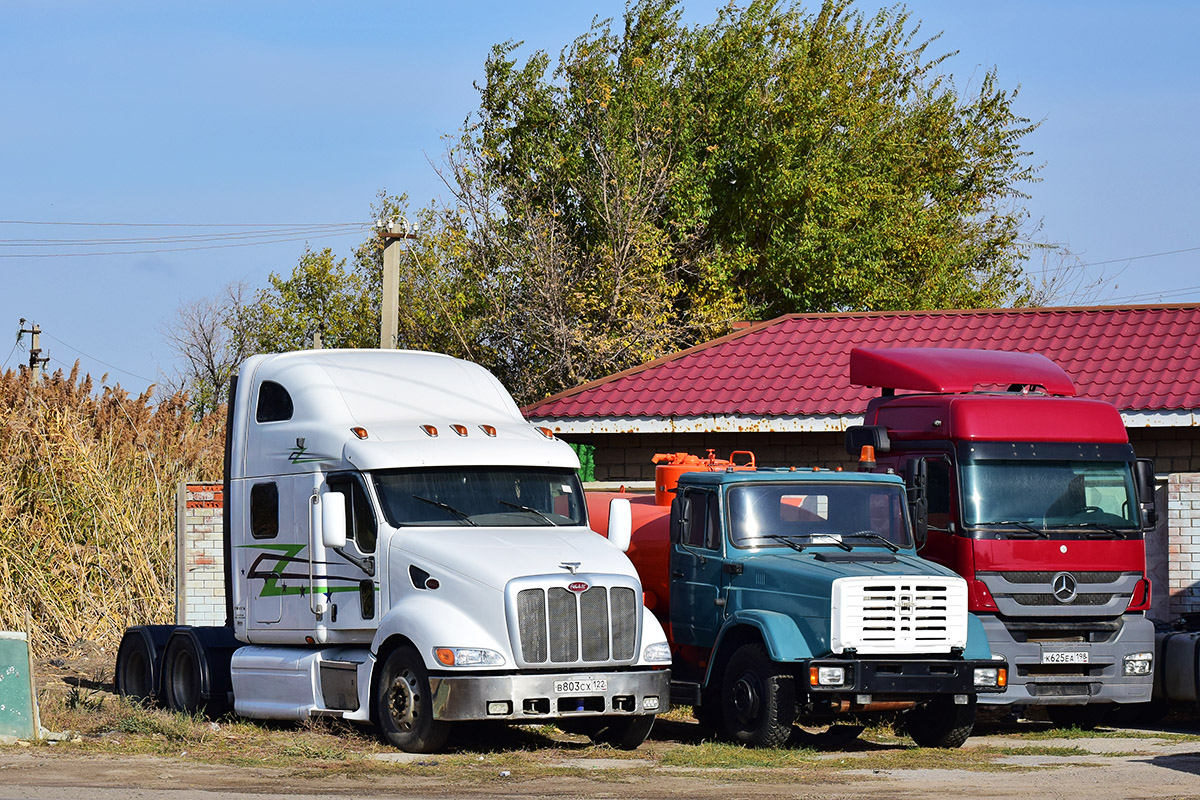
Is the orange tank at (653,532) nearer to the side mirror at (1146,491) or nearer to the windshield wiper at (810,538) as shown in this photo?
the windshield wiper at (810,538)

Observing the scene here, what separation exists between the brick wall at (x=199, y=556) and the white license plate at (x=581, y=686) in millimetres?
7798

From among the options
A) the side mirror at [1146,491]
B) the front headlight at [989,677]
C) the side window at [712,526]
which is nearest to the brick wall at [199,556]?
the side window at [712,526]

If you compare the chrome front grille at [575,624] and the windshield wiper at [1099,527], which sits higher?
the windshield wiper at [1099,527]

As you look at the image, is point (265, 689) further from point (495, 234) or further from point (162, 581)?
point (495, 234)

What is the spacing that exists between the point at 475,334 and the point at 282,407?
19.4 meters

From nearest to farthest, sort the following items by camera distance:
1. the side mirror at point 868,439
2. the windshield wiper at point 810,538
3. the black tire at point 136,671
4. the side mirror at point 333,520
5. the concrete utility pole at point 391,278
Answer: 1. the side mirror at point 333,520
2. the windshield wiper at point 810,538
3. the side mirror at point 868,439
4. the black tire at point 136,671
5. the concrete utility pole at point 391,278

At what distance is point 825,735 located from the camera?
13297mm

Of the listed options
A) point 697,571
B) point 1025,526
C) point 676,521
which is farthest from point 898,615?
point 676,521

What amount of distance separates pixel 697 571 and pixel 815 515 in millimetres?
1152

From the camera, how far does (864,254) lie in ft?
113

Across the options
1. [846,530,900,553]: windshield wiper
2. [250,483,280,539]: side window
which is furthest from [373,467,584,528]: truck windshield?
[846,530,900,553]: windshield wiper

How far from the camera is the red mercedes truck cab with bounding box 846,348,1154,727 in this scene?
44.0 ft

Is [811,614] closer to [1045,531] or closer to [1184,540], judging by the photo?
[1045,531]

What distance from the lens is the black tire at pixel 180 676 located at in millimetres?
14195
